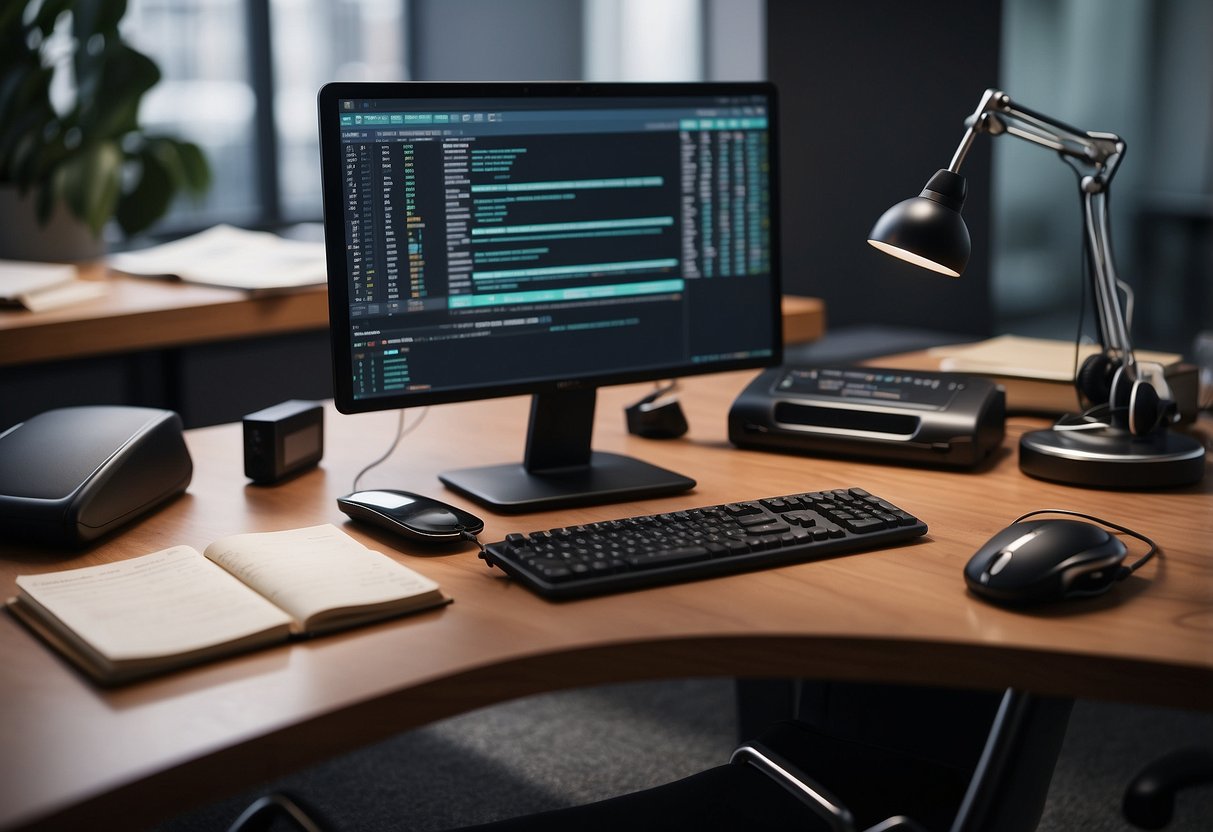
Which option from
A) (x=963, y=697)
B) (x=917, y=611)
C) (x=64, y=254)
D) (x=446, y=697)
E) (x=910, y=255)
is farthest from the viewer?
(x=64, y=254)

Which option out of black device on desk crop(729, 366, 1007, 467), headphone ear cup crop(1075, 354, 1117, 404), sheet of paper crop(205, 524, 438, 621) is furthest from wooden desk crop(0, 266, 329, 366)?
headphone ear cup crop(1075, 354, 1117, 404)

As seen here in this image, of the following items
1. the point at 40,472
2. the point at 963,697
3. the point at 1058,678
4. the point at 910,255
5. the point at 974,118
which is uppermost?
the point at 974,118

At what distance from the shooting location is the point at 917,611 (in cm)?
105

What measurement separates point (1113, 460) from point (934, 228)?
34cm

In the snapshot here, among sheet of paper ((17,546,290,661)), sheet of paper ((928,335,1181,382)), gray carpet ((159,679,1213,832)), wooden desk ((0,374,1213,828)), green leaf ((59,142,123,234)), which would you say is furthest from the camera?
green leaf ((59,142,123,234))

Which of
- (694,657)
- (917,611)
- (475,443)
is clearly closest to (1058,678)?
(917,611)

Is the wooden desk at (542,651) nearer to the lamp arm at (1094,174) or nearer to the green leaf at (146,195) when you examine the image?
Result: the lamp arm at (1094,174)

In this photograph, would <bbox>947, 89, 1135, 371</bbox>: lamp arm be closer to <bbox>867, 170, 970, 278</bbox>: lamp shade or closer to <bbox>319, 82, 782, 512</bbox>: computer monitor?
<bbox>867, 170, 970, 278</bbox>: lamp shade

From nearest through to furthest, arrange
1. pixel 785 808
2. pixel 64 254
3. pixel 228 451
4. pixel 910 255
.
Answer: pixel 785 808 < pixel 910 255 < pixel 228 451 < pixel 64 254

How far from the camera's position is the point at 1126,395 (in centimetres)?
143

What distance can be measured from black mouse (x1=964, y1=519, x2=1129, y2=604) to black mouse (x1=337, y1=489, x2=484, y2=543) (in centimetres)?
47

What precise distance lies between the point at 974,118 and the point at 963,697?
66 centimetres

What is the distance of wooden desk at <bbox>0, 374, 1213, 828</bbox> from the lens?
2.73 ft

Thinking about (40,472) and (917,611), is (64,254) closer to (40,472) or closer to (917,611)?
(40,472)
